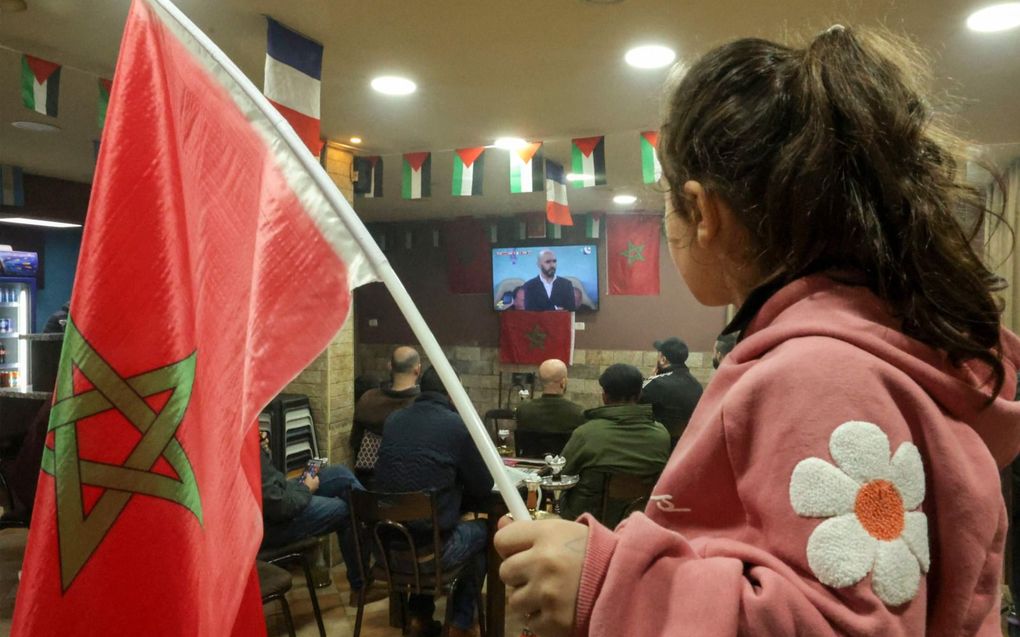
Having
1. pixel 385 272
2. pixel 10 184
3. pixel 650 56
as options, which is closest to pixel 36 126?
pixel 10 184

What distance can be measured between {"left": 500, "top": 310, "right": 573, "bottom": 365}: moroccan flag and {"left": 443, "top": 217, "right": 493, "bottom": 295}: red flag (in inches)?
21.2

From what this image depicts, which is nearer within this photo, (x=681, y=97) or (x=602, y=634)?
(x=602, y=634)

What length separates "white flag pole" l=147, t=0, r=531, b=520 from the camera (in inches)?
28.9

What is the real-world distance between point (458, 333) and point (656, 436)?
5844mm

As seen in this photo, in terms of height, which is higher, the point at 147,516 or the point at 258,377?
the point at 258,377

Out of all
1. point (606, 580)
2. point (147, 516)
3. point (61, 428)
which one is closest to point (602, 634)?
point (606, 580)

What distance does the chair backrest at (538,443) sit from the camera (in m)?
4.03

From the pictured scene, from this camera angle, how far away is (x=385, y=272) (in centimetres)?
82

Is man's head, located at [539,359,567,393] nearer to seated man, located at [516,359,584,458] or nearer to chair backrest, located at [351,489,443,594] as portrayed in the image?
seated man, located at [516,359,584,458]

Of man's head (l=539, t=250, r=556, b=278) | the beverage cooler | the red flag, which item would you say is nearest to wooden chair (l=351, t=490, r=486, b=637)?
man's head (l=539, t=250, r=556, b=278)

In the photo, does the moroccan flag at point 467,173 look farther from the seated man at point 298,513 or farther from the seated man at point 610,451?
the seated man at point 298,513

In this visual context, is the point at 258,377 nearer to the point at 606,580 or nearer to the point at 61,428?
the point at 61,428

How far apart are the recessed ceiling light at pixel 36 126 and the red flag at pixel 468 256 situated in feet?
15.5

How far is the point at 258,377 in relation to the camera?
865mm
